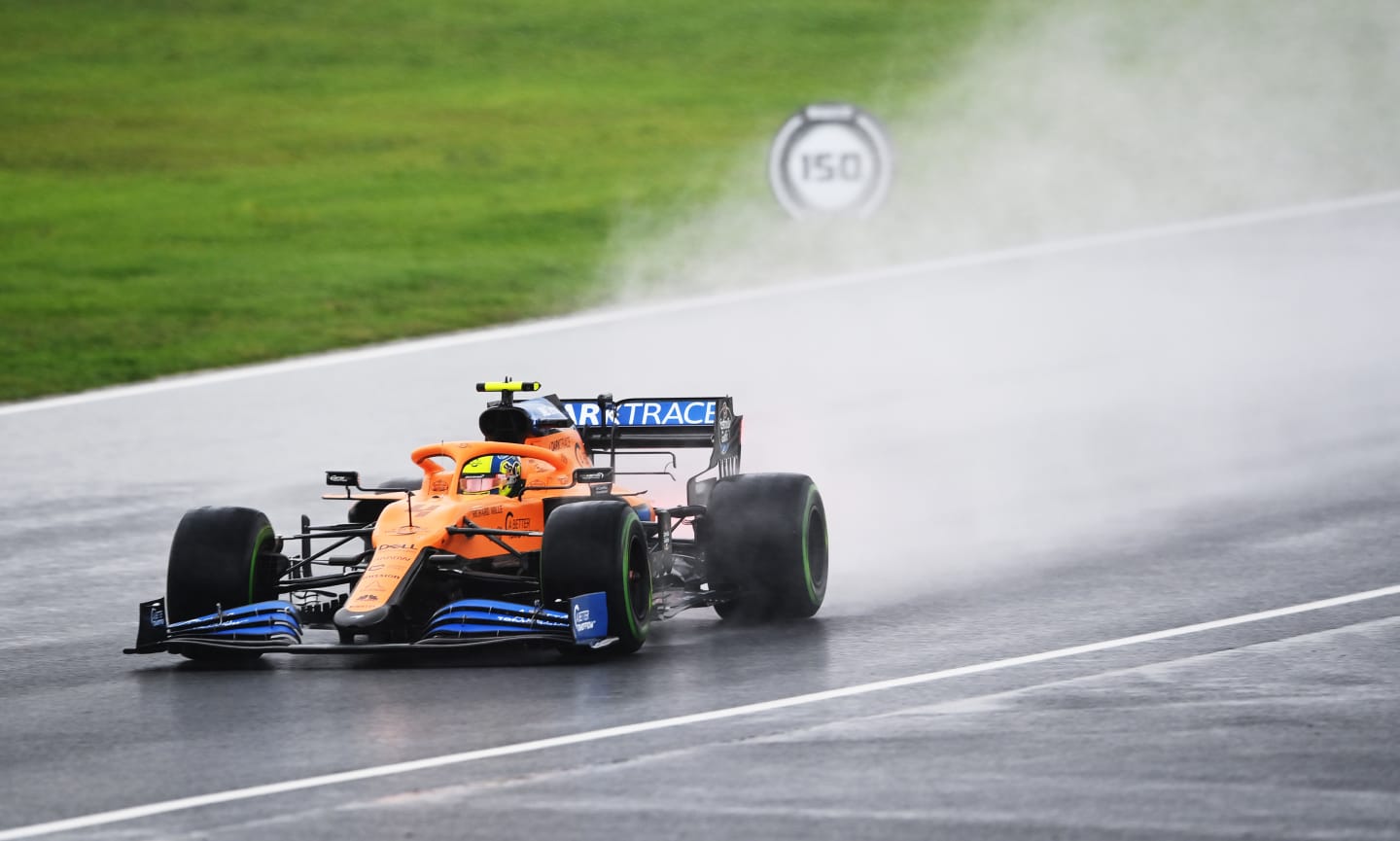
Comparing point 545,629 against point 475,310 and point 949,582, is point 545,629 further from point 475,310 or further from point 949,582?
point 475,310

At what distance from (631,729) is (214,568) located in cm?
271

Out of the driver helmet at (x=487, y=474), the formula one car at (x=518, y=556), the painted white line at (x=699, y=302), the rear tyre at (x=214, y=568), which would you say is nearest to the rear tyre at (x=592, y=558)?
the formula one car at (x=518, y=556)

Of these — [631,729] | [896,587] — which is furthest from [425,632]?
[896,587]

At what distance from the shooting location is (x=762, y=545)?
11.2 meters

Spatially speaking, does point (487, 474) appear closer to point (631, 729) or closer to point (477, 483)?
point (477, 483)

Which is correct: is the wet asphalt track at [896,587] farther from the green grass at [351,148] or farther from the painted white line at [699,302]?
the green grass at [351,148]

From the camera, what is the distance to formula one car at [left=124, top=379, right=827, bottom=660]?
398 inches

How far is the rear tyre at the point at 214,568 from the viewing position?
416 inches

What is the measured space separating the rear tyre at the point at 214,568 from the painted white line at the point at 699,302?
6.97 m

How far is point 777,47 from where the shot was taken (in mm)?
35094

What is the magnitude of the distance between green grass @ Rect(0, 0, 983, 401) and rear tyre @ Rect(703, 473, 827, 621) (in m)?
8.41

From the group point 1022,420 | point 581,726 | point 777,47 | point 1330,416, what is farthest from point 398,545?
point 777,47

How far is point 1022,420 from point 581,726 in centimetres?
853

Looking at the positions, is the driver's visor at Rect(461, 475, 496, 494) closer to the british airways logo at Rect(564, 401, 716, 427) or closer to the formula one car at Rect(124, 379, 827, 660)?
the formula one car at Rect(124, 379, 827, 660)
